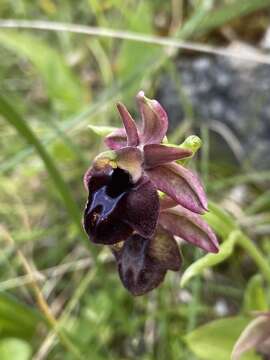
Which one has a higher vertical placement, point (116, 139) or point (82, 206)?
point (116, 139)

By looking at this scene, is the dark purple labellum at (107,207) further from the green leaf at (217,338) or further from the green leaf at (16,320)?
the green leaf at (16,320)

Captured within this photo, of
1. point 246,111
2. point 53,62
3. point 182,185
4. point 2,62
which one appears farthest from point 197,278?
point 2,62

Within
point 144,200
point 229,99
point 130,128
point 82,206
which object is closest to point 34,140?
point 130,128

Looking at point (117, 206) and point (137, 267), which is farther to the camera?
point (137, 267)

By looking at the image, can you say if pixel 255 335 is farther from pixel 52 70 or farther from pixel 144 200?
pixel 52 70

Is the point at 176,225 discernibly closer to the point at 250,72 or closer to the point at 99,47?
the point at 250,72

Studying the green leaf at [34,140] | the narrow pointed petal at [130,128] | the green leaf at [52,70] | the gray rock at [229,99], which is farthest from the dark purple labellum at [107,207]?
the green leaf at [52,70]

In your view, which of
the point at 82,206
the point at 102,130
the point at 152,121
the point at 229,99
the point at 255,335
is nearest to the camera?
the point at 152,121
